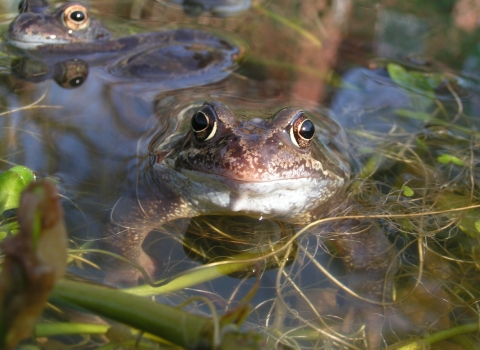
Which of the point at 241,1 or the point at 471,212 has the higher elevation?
the point at 241,1

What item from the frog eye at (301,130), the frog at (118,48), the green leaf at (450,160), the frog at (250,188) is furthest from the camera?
the frog at (118,48)

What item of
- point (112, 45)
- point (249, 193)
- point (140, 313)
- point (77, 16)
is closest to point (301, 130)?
point (249, 193)

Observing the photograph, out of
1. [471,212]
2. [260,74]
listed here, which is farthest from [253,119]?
[260,74]

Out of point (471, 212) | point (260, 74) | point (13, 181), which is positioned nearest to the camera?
point (13, 181)

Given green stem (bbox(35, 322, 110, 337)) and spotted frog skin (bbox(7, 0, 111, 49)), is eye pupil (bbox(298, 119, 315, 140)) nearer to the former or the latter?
green stem (bbox(35, 322, 110, 337))

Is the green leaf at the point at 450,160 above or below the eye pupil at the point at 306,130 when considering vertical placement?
below

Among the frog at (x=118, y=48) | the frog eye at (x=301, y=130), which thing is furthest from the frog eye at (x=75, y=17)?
the frog eye at (x=301, y=130)

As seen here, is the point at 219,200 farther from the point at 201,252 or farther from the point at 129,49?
the point at 129,49

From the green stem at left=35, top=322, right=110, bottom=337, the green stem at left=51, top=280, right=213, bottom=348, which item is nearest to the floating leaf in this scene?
the green stem at left=51, top=280, right=213, bottom=348

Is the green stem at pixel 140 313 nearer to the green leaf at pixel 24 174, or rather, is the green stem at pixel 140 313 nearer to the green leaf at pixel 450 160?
Answer: the green leaf at pixel 24 174
